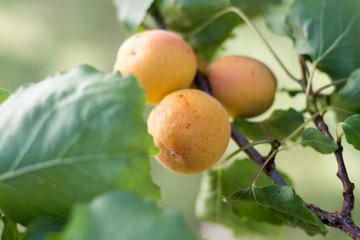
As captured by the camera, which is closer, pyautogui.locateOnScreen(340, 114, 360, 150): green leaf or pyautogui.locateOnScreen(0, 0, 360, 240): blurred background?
pyautogui.locateOnScreen(340, 114, 360, 150): green leaf

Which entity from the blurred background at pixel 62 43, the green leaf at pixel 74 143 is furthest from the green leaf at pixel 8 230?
the blurred background at pixel 62 43

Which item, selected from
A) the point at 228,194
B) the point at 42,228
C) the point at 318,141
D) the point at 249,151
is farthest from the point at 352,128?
the point at 42,228

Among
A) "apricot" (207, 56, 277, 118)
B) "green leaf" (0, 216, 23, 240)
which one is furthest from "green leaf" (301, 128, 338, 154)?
"green leaf" (0, 216, 23, 240)

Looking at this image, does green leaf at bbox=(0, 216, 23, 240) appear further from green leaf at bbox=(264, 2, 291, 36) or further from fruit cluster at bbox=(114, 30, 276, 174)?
green leaf at bbox=(264, 2, 291, 36)

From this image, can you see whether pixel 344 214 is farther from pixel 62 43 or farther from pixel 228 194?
pixel 62 43

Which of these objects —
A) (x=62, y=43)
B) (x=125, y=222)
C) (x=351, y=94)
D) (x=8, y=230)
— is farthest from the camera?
(x=62, y=43)

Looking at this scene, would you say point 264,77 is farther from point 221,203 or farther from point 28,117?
point 28,117

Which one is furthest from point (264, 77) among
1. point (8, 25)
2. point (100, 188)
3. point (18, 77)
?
point (8, 25)
